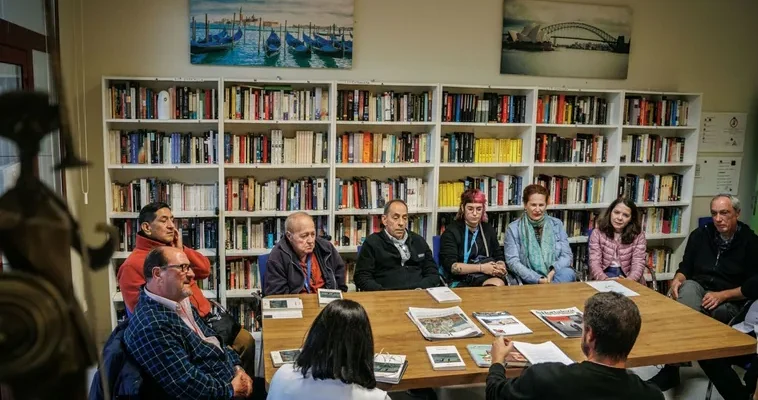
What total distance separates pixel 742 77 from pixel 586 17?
5.74 feet

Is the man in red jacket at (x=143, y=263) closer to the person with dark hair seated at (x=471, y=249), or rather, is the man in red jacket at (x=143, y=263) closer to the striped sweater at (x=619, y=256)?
the person with dark hair seated at (x=471, y=249)

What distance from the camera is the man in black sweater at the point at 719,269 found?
3619mm

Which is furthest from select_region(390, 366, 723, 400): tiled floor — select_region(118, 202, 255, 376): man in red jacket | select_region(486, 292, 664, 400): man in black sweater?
select_region(486, 292, 664, 400): man in black sweater

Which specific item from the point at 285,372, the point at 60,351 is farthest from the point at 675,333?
the point at 60,351

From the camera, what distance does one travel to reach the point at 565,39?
4945 millimetres

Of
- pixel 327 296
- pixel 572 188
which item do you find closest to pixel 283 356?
pixel 327 296

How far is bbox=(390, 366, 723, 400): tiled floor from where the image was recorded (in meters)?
3.35

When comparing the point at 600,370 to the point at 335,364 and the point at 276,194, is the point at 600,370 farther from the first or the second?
the point at 276,194

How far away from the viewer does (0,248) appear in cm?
29

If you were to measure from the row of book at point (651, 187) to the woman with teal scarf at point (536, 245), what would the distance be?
131 centimetres

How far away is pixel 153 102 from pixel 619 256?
11.4ft

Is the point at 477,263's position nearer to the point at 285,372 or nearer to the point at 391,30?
the point at 391,30

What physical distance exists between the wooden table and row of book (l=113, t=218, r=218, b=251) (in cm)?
159

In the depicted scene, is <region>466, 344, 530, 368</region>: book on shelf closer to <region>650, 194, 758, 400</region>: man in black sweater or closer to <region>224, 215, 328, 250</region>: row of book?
<region>650, 194, 758, 400</region>: man in black sweater
